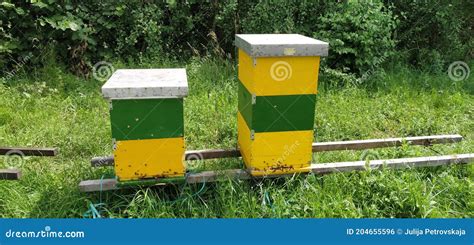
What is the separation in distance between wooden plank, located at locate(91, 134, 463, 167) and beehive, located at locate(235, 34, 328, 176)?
386 millimetres

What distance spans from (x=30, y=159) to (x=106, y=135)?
2.35 ft

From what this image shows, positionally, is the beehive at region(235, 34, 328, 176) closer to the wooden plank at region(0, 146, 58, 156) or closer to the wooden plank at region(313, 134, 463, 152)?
the wooden plank at region(313, 134, 463, 152)

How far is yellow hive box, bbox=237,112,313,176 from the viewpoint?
2924 mm

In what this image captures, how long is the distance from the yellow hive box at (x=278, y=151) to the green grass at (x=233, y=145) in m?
0.14

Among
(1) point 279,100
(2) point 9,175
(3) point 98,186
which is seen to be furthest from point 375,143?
(2) point 9,175

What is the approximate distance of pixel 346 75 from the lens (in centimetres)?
554

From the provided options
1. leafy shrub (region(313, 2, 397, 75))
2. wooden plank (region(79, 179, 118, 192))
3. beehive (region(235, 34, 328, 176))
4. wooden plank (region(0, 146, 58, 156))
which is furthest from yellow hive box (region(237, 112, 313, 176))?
leafy shrub (region(313, 2, 397, 75))

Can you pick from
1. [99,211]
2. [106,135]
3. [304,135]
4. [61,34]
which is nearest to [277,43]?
[304,135]

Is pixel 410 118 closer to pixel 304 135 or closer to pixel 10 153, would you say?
pixel 304 135

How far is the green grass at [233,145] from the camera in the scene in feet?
9.56

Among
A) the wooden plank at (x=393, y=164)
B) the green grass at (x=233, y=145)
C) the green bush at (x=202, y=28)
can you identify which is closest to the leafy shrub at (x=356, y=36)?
the green bush at (x=202, y=28)

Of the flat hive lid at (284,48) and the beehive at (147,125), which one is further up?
the flat hive lid at (284,48)

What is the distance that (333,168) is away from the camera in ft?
10.4

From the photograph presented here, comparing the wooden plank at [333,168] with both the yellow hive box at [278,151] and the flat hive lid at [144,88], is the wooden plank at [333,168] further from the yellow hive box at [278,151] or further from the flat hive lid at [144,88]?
the flat hive lid at [144,88]
